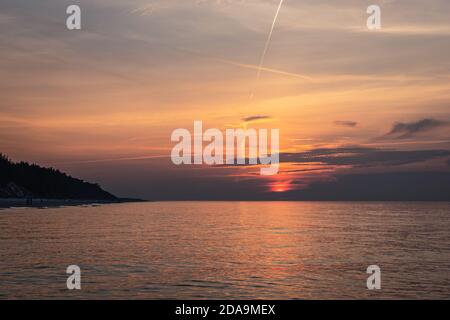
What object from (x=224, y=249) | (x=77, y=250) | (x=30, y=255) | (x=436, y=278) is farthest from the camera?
(x=224, y=249)

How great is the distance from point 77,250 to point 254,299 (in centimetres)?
2846

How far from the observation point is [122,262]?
1741 inches

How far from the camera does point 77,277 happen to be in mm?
34281

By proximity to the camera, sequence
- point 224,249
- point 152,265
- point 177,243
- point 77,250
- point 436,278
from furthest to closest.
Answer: point 177,243 → point 224,249 → point 77,250 → point 152,265 → point 436,278

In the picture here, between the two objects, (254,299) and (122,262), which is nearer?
(254,299)

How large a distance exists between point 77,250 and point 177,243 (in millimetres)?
14640

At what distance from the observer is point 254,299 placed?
29.9 metres

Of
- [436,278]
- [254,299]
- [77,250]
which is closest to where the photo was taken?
[254,299]
